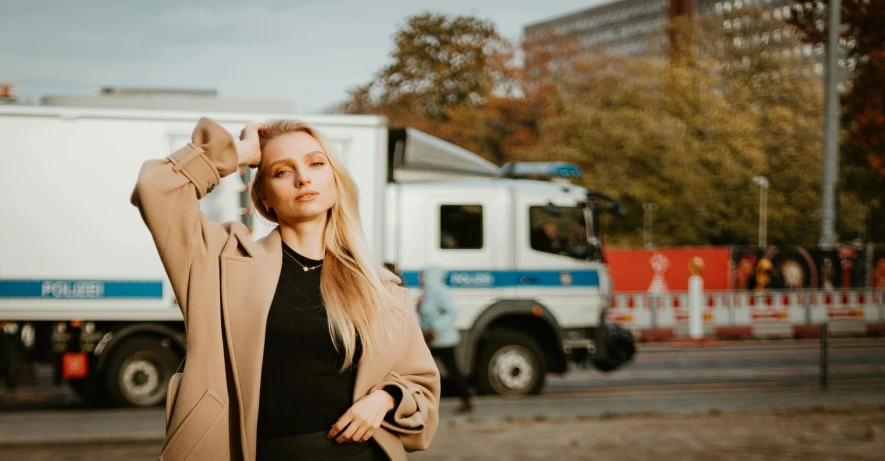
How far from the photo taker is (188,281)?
2.51 meters

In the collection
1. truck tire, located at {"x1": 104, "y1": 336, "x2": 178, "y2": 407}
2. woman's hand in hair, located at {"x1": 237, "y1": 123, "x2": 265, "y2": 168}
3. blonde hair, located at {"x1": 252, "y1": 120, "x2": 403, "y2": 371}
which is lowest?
truck tire, located at {"x1": 104, "y1": 336, "x2": 178, "y2": 407}

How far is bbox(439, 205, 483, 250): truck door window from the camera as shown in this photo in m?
13.2

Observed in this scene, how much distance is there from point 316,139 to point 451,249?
10505 mm

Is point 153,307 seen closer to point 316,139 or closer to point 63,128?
point 63,128

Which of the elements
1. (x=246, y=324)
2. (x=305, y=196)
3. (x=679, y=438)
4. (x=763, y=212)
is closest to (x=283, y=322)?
(x=246, y=324)

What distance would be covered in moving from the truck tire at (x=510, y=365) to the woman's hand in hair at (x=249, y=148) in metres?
10.7

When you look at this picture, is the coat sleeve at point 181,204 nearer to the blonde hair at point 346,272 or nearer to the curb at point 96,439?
the blonde hair at point 346,272

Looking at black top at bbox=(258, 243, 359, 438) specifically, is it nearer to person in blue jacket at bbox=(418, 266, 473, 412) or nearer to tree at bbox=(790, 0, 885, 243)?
tree at bbox=(790, 0, 885, 243)

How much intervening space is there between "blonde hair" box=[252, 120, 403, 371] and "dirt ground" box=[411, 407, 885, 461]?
6399mm

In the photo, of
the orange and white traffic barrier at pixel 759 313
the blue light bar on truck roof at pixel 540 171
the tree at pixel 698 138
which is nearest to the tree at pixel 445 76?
the tree at pixel 698 138

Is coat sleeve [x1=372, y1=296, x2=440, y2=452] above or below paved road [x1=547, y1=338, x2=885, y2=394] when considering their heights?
above

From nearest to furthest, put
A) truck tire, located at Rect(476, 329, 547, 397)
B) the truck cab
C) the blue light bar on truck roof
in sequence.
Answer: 1. the truck cab
2. truck tire, located at Rect(476, 329, 547, 397)
3. the blue light bar on truck roof

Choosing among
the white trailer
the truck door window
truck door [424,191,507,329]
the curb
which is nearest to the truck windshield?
truck door [424,191,507,329]

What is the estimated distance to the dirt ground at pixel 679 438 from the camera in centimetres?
899
